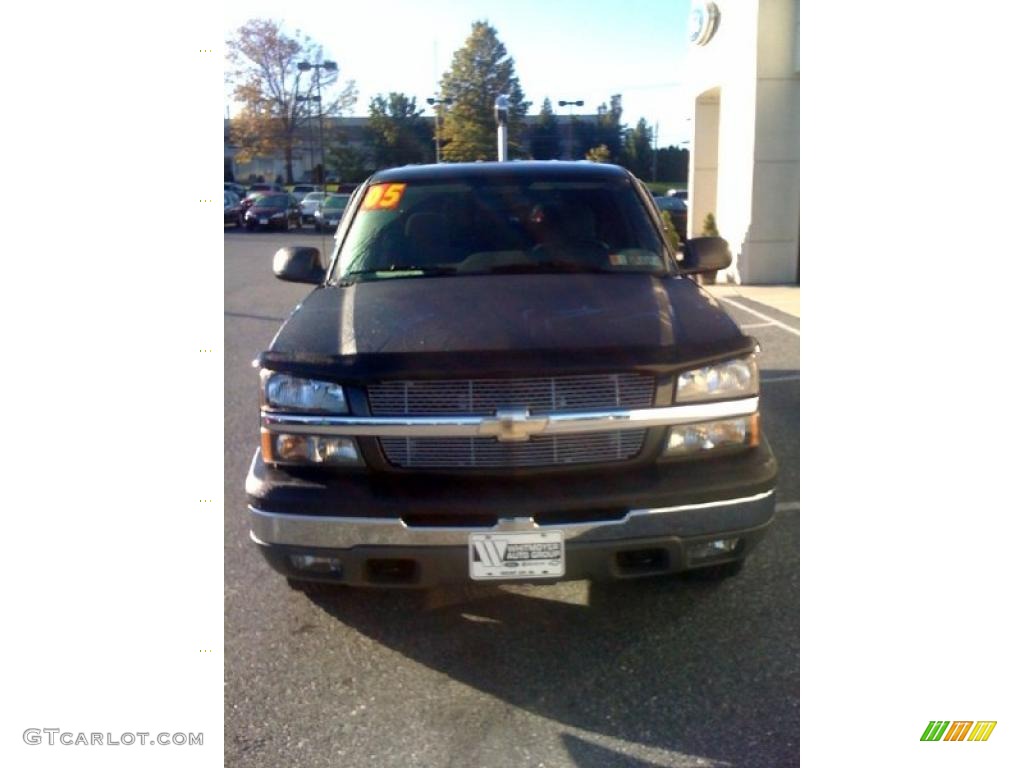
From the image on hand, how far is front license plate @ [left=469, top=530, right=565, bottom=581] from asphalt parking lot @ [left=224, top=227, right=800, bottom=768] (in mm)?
399

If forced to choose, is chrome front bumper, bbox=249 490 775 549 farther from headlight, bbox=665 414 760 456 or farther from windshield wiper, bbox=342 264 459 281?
windshield wiper, bbox=342 264 459 281

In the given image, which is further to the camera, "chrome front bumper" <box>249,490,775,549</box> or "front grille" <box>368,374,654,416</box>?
"front grille" <box>368,374,654,416</box>

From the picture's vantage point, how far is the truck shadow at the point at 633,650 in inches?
112

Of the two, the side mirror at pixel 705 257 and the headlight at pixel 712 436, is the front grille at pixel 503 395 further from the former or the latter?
the side mirror at pixel 705 257

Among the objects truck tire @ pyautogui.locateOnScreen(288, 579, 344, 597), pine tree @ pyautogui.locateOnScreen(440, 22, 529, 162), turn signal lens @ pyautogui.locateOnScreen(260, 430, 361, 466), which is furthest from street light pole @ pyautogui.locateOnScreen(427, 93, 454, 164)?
truck tire @ pyautogui.locateOnScreen(288, 579, 344, 597)

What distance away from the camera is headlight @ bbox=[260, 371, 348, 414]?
317cm

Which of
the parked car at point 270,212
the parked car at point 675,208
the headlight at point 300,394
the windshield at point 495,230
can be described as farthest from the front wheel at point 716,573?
the parked car at point 270,212

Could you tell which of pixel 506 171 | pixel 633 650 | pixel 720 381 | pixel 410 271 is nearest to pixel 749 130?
pixel 506 171

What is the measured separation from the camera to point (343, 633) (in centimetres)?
347

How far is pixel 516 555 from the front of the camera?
2951 mm

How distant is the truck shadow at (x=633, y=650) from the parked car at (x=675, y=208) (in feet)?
5.53

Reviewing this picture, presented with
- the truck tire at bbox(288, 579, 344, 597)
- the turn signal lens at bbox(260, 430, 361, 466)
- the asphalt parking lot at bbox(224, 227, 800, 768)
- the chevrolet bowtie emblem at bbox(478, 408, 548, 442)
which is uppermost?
the chevrolet bowtie emblem at bbox(478, 408, 548, 442)

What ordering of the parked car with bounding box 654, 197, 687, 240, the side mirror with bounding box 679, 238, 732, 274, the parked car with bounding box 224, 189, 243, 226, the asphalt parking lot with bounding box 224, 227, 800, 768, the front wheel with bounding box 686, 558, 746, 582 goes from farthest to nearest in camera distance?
1. the parked car with bounding box 654, 197, 687, 240
2. the side mirror with bounding box 679, 238, 732, 274
3. the front wheel with bounding box 686, 558, 746, 582
4. the asphalt parking lot with bounding box 224, 227, 800, 768
5. the parked car with bounding box 224, 189, 243, 226
